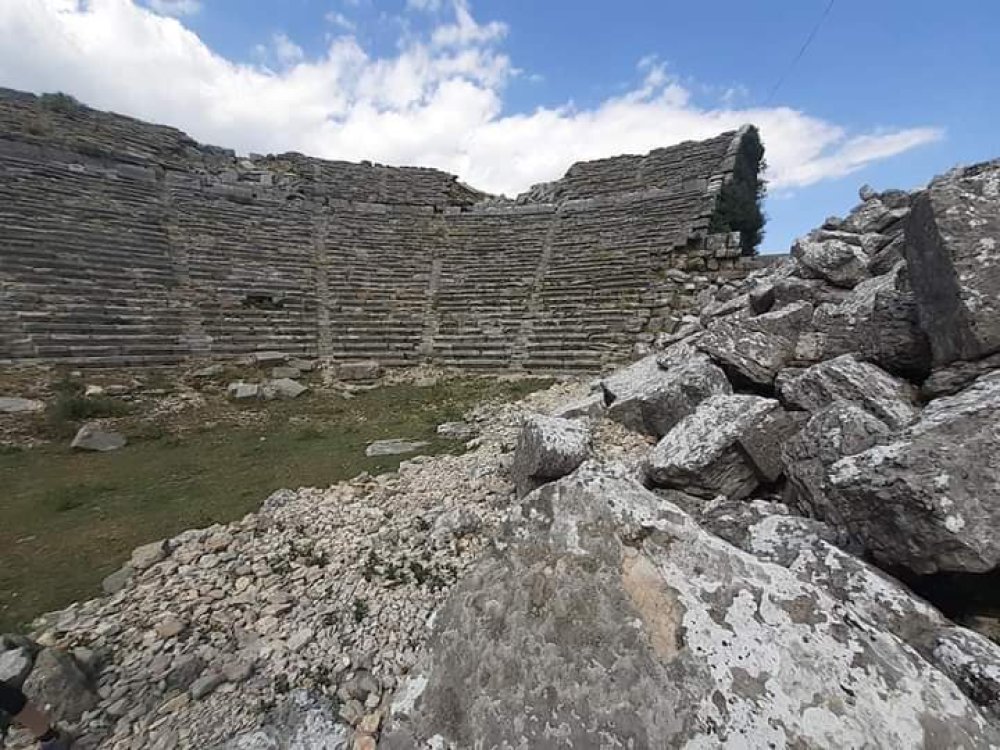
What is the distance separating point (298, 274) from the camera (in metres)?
16.4

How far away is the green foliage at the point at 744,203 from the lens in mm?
16938

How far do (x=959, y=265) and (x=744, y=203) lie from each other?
1672cm

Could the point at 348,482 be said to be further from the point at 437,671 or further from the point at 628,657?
the point at 628,657

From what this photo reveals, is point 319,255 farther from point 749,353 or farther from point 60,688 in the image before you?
point 60,688

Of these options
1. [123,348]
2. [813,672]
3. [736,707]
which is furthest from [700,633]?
[123,348]

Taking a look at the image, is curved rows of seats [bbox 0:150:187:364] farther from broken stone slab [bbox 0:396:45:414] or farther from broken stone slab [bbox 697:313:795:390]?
broken stone slab [bbox 697:313:795:390]

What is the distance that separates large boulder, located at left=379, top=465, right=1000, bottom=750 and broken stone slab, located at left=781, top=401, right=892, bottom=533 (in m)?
1.08

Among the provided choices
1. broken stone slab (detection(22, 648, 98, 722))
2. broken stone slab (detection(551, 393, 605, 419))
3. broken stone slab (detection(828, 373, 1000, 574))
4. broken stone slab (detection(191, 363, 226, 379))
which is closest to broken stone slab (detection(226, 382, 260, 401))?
broken stone slab (detection(191, 363, 226, 379))

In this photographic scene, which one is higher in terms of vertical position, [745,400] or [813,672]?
[745,400]

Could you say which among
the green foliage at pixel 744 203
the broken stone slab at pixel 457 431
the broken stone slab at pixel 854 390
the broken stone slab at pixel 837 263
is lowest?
the broken stone slab at pixel 457 431

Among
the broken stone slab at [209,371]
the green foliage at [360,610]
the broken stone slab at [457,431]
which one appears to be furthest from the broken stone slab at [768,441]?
the broken stone slab at [209,371]

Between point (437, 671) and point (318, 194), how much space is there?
23207mm

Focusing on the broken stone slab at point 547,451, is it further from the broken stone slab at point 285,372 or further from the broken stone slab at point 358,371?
the broken stone slab at point 285,372

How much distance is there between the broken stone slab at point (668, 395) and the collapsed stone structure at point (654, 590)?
1.79 ft
